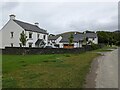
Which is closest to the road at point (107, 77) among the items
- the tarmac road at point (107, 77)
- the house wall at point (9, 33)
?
the tarmac road at point (107, 77)

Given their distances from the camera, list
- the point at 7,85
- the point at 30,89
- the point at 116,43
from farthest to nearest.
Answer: the point at 116,43 → the point at 7,85 → the point at 30,89

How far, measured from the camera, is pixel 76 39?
299 feet

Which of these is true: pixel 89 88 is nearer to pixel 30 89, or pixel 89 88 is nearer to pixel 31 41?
pixel 30 89

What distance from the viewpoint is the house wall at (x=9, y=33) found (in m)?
55.1

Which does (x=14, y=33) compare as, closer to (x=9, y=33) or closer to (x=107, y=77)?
(x=9, y=33)

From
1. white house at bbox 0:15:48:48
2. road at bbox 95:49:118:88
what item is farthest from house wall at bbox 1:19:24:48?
road at bbox 95:49:118:88

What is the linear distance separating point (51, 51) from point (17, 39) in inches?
677

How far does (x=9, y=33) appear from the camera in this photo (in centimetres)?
5622

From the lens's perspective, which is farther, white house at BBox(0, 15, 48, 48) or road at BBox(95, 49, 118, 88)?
white house at BBox(0, 15, 48, 48)

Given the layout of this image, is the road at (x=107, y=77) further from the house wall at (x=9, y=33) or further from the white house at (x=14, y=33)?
the house wall at (x=9, y=33)

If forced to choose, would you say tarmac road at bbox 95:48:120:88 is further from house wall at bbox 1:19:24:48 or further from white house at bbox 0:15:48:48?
house wall at bbox 1:19:24:48

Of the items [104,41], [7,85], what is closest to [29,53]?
[7,85]

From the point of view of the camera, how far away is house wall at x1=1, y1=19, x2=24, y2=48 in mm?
55062

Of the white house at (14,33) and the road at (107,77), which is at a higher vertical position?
the white house at (14,33)
